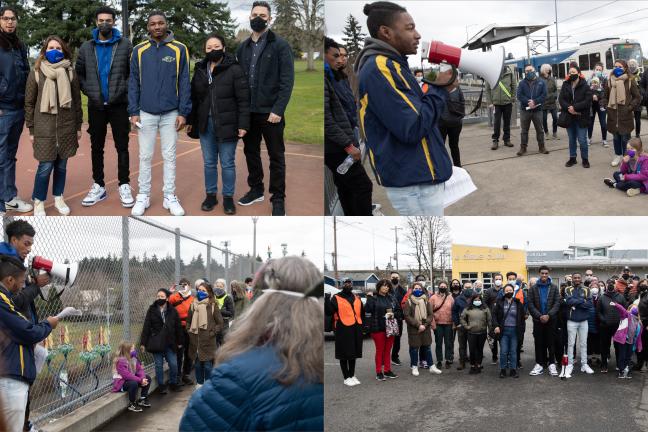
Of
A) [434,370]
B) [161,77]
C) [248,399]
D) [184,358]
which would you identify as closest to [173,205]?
[161,77]

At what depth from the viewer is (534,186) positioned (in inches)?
151

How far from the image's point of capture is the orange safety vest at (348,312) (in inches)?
133

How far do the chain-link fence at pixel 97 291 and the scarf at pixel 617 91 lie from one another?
11.3 feet

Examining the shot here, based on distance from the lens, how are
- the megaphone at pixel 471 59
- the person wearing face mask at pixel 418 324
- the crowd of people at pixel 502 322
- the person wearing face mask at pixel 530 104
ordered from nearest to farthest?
the megaphone at pixel 471 59
the crowd of people at pixel 502 322
the person wearing face mask at pixel 418 324
the person wearing face mask at pixel 530 104

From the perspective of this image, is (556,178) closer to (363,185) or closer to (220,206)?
(363,185)

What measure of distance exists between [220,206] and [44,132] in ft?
3.69

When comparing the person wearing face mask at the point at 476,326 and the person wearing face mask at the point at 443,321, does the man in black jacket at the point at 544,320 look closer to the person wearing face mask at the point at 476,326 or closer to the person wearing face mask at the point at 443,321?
the person wearing face mask at the point at 476,326

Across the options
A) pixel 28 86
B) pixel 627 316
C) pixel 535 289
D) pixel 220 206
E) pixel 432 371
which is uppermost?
pixel 28 86

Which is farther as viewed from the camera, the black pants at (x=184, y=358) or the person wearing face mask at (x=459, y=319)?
the person wearing face mask at (x=459, y=319)

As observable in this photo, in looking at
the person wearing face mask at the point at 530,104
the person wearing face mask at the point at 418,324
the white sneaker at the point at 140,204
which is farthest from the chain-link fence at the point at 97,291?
the person wearing face mask at the point at 530,104

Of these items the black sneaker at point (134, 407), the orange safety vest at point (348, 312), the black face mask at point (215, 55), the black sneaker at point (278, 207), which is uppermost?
the black face mask at point (215, 55)

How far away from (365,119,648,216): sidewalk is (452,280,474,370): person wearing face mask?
3.89 ft

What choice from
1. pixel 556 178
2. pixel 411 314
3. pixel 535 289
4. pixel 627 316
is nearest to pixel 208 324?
pixel 411 314

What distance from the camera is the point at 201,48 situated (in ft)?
11.8
